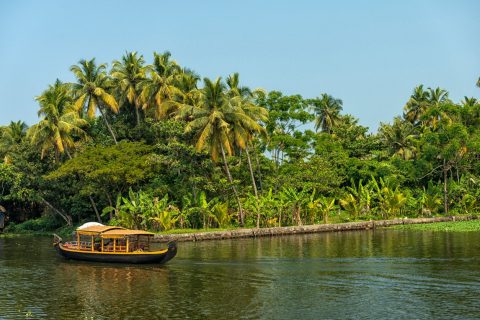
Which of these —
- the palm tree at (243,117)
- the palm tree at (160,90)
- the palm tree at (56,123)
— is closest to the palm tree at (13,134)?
the palm tree at (56,123)

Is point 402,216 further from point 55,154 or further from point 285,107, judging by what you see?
point 55,154

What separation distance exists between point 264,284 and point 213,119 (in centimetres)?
2308

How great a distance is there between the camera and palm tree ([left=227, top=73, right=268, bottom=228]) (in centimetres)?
4747

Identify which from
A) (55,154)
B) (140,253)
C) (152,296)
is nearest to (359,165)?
(55,154)

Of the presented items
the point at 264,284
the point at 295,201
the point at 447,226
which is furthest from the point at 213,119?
the point at 264,284

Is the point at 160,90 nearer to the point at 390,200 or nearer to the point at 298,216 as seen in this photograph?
the point at 298,216

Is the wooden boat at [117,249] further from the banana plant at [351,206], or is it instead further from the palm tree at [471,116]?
the palm tree at [471,116]

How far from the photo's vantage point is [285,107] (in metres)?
57.0

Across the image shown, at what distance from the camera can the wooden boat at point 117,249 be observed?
31.3m

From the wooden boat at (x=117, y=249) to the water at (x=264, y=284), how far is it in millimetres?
510

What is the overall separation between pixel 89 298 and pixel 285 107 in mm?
36784

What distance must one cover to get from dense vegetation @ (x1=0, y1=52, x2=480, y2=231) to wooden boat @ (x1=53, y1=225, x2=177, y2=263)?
40.0 feet

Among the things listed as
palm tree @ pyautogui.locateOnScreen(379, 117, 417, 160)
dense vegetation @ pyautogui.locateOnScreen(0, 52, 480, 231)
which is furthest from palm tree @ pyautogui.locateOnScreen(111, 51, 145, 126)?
palm tree @ pyautogui.locateOnScreen(379, 117, 417, 160)

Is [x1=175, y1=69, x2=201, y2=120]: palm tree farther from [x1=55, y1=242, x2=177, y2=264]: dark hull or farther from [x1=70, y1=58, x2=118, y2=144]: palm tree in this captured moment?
[x1=55, y1=242, x2=177, y2=264]: dark hull
